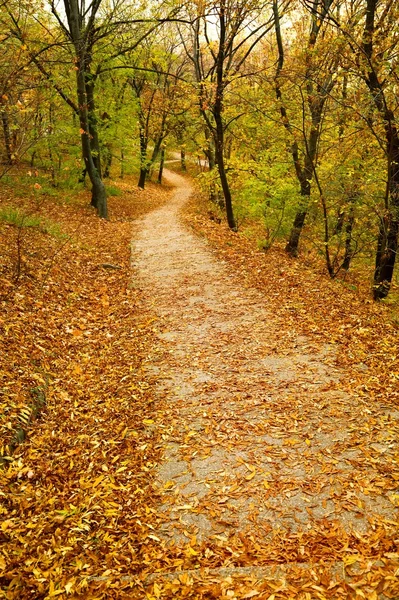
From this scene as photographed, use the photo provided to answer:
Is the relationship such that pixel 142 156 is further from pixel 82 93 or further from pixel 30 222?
pixel 30 222

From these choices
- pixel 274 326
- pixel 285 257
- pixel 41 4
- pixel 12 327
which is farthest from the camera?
pixel 41 4

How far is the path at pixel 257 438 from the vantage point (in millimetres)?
3541

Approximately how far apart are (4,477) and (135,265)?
7580 millimetres

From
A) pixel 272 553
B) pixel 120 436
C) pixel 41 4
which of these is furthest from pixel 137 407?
pixel 41 4

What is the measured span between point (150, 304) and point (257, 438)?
4.46 meters

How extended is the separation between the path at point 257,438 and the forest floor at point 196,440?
0.02 metres

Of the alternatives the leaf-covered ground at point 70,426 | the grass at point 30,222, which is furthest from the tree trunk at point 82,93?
the leaf-covered ground at point 70,426

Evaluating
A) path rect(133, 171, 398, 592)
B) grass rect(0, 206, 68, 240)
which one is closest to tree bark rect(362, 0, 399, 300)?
path rect(133, 171, 398, 592)

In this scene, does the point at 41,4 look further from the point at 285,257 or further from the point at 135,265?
the point at 285,257

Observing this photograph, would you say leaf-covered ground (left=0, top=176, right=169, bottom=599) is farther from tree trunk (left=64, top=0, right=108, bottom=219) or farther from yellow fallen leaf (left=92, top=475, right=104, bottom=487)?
tree trunk (left=64, top=0, right=108, bottom=219)

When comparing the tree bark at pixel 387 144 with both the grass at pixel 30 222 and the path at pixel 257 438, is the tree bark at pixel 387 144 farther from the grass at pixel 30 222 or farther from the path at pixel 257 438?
the grass at pixel 30 222

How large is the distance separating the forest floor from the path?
0.7 inches

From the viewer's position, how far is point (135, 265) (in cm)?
1092

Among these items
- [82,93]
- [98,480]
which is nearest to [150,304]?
[98,480]
